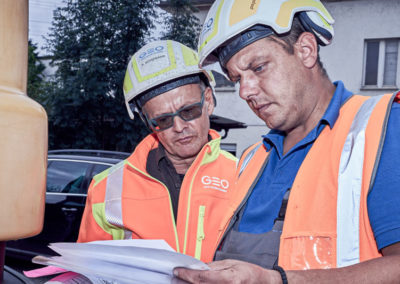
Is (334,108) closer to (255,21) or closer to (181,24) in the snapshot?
(255,21)

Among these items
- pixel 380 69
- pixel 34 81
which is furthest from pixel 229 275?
pixel 34 81

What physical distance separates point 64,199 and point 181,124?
13.5 feet

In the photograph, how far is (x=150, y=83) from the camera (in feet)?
7.72

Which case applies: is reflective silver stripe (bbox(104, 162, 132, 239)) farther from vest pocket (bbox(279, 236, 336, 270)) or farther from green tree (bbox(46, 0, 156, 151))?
green tree (bbox(46, 0, 156, 151))

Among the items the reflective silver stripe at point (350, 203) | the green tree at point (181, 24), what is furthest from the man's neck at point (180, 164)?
the green tree at point (181, 24)

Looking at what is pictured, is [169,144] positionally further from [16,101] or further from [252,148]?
[16,101]

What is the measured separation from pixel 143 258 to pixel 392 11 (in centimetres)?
1553

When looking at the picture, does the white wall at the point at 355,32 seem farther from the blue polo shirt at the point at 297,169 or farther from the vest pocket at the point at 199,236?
the blue polo shirt at the point at 297,169

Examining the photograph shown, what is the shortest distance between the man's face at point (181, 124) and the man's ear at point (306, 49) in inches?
36.9

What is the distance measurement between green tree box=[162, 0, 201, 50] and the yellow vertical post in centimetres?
1156

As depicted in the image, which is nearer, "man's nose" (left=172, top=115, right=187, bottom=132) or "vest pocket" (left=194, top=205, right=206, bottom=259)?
"vest pocket" (left=194, top=205, right=206, bottom=259)

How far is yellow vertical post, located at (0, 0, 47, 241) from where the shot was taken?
530mm

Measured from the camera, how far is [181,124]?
7.80ft

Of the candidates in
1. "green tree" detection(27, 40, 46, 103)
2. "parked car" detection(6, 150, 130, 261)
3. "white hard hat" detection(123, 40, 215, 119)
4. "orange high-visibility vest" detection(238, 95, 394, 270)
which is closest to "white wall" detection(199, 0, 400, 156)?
"green tree" detection(27, 40, 46, 103)
